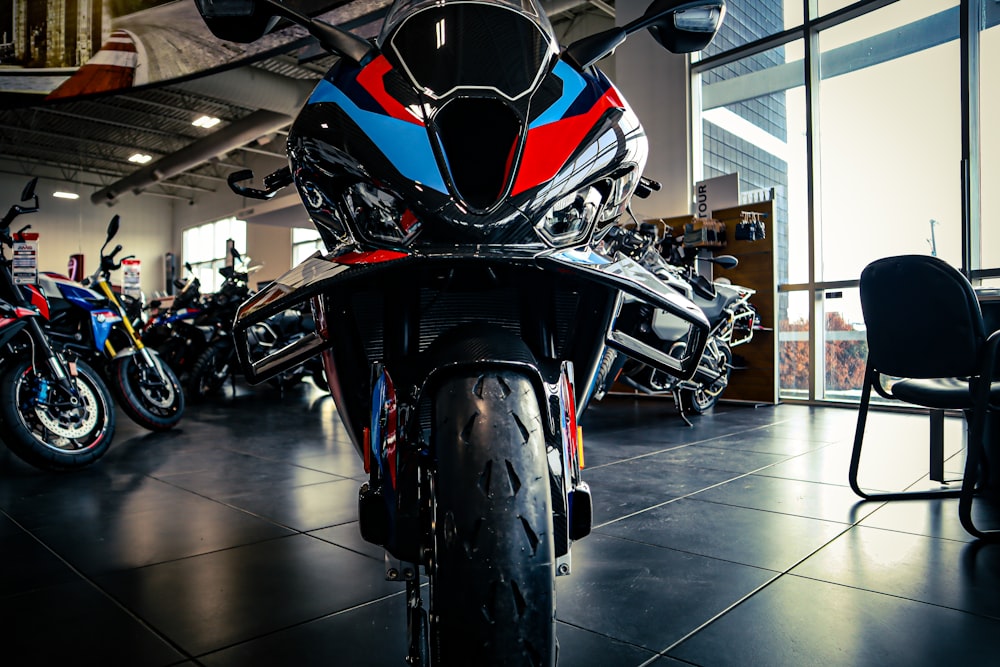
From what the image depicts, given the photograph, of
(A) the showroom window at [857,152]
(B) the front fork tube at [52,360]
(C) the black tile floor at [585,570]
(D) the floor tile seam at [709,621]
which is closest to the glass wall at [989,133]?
(A) the showroom window at [857,152]

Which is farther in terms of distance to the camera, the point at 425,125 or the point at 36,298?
the point at 36,298

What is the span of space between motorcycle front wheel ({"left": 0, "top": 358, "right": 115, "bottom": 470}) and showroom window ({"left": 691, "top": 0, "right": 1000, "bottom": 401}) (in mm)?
5702

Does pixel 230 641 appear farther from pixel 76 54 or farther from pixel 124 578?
pixel 76 54

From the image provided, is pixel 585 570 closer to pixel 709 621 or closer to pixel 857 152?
pixel 709 621

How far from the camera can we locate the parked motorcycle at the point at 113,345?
395 cm

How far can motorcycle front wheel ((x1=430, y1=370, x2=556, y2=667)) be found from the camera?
824 mm

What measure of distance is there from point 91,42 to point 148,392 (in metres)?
4.88

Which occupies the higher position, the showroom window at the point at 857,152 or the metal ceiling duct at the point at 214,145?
the metal ceiling duct at the point at 214,145

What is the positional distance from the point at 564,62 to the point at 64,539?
2.17m

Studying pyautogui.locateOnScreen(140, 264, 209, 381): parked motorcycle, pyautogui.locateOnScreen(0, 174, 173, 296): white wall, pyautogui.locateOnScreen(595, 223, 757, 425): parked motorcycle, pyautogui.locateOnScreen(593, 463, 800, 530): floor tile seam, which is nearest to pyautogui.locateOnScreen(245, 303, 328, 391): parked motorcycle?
pyautogui.locateOnScreen(140, 264, 209, 381): parked motorcycle

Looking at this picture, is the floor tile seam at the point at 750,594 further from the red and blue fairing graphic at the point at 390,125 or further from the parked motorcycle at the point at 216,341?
the parked motorcycle at the point at 216,341

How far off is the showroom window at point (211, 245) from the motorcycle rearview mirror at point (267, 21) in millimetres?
20322

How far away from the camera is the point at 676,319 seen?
466 cm

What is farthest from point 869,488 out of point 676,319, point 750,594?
point 676,319
